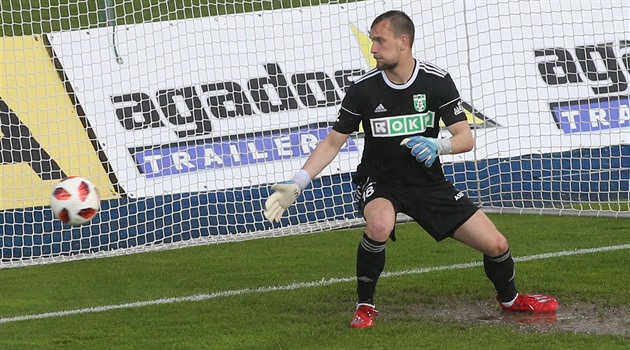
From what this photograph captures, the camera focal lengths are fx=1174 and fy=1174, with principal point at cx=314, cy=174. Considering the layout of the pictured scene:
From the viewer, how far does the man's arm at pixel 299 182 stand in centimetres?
677

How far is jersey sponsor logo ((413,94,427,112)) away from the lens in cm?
707

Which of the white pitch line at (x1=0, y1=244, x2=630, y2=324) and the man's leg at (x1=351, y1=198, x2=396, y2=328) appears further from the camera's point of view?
the white pitch line at (x1=0, y1=244, x2=630, y2=324)

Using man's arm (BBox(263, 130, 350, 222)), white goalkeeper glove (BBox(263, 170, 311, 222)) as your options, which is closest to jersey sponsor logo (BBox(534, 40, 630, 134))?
man's arm (BBox(263, 130, 350, 222))

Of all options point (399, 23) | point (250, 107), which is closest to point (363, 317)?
Result: point (399, 23)

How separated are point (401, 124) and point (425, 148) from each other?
49 cm

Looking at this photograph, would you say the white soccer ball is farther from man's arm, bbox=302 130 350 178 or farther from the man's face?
the man's face

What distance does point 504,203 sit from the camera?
11.6m

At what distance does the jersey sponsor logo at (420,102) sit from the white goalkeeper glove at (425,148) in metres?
0.39

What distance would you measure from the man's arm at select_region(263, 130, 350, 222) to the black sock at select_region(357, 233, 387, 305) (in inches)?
19.7

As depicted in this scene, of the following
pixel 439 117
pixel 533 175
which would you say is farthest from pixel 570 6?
pixel 439 117

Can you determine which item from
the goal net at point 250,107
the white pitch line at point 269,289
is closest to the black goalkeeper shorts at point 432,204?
the white pitch line at point 269,289

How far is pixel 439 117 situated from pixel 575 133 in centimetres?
545

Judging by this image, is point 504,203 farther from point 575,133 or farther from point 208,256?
point 208,256

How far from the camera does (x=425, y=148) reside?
6.62m
